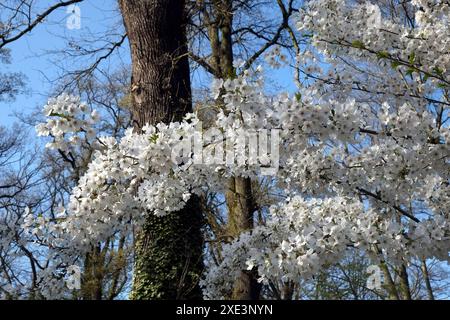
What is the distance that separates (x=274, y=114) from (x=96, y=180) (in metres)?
1.45

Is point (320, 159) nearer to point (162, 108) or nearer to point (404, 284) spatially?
point (162, 108)

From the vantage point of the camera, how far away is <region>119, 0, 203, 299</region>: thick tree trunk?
19.1ft

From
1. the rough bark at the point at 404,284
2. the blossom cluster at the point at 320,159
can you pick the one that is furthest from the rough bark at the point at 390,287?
→ the blossom cluster at the point at 320,159

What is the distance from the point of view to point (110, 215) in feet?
13.8

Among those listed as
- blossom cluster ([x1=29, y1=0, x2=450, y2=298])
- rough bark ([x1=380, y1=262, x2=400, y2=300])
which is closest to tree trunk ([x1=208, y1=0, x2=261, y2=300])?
blossom cluster ([x1=29, y1=0, x2=450, y2=298])

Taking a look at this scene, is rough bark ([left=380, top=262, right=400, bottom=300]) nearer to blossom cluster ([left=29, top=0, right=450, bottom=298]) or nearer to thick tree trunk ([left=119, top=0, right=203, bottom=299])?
thick tree trunk ([left=119, top=0, right=203, bottom=299])

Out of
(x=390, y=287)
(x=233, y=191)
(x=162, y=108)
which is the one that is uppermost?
(x=162, y=108)

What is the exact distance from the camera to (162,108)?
6402mm

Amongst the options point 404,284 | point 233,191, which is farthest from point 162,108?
point 404,284

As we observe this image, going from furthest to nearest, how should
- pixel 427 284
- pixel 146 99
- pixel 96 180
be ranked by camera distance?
pixel 427 284 < pixel 146 99 < pixel 96 180

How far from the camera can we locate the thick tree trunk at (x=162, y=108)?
5.84m

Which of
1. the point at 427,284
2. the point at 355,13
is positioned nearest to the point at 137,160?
the point at 355,13

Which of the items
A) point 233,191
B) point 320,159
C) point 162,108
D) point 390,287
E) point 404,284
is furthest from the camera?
point 390,287

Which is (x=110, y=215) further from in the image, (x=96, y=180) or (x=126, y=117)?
(x=126, y=117)
